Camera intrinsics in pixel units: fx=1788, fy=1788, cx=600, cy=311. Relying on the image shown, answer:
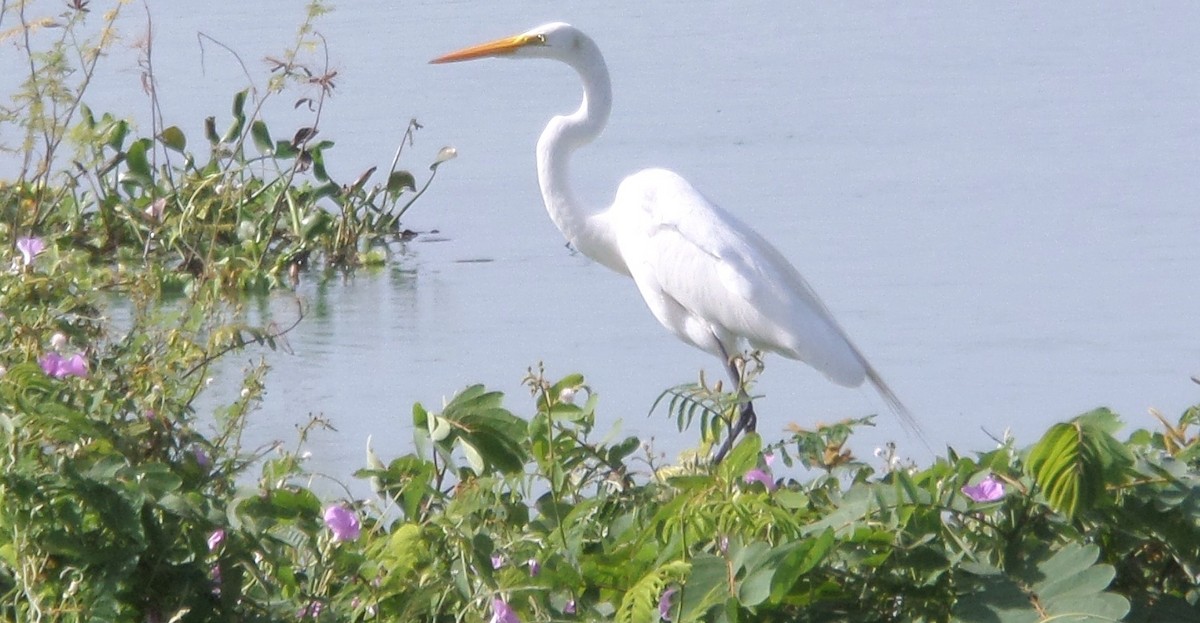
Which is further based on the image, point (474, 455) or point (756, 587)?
point (474, 455)

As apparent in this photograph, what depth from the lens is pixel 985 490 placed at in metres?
2.03

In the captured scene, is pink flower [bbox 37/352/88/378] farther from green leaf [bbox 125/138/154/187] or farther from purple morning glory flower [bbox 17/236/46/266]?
green leaf [bbox 125/138/154/187]

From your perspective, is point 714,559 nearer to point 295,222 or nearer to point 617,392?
point 617,392

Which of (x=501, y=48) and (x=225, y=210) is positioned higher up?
(x=501, y=48)

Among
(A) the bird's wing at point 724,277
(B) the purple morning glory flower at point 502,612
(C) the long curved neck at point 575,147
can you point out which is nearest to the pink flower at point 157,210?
(C) the long curved neck at point 575,147

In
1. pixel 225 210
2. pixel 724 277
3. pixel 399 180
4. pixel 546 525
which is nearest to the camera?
pixel 546 525

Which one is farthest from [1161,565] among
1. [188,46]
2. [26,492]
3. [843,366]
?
[188,46]

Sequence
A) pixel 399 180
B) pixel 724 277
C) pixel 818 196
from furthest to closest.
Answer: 1. pixel 818 196
2. pixel 399 180
3. pixel 724 277

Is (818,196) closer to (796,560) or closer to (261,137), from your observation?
(261,137)

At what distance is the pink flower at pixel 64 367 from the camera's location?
2207 millimetres

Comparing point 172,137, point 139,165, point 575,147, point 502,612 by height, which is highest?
point 502,612

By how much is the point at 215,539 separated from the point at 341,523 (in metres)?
0.15

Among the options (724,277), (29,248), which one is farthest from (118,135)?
(29,248)

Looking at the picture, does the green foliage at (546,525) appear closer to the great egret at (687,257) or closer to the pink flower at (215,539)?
the pink flower at (215,539)
